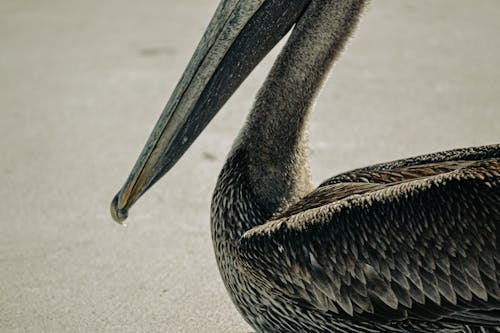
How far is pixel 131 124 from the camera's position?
5512 mm

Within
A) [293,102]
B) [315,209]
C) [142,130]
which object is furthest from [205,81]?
[142,130]

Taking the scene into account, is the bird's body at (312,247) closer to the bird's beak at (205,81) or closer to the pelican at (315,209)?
the pelican at (315,209)

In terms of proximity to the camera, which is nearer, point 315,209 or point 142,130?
point 315,209

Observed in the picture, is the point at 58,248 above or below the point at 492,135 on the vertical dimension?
below

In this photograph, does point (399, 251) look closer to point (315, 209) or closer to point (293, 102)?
point (315, 209)

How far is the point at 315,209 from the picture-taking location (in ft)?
9.55

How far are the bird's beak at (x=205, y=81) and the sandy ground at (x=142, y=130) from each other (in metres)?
0.65

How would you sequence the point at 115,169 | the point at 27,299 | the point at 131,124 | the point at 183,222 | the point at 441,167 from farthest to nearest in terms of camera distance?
the point at 131,124
the point at 115,169
the point at 183,222
the point at 27,299
the point at 441,167

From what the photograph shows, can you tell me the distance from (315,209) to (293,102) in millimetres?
578

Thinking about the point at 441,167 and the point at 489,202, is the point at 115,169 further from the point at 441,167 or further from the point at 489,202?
the point at 489,202

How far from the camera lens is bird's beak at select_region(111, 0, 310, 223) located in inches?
124

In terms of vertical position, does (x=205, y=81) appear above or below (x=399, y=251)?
below

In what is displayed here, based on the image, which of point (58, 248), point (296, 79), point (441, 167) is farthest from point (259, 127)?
point (58, 248)

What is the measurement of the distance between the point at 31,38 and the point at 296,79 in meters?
4.28
